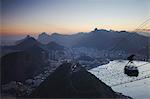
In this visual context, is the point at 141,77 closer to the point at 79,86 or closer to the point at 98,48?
the point at 98,48

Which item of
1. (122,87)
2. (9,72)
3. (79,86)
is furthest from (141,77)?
(9,72)

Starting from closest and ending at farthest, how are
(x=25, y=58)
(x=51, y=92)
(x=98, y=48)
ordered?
1. (x=51, y=92)
2. (x=25, y=58)
3. (x=98, y=48)

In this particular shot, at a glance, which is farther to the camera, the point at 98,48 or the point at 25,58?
the point at 98,48

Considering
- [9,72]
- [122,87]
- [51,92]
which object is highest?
[9,72]

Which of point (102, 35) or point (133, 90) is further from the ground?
point (102, 35)

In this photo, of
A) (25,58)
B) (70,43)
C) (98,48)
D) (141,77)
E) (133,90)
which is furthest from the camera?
(141,77)

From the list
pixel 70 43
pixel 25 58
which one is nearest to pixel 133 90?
pixel 70 43
